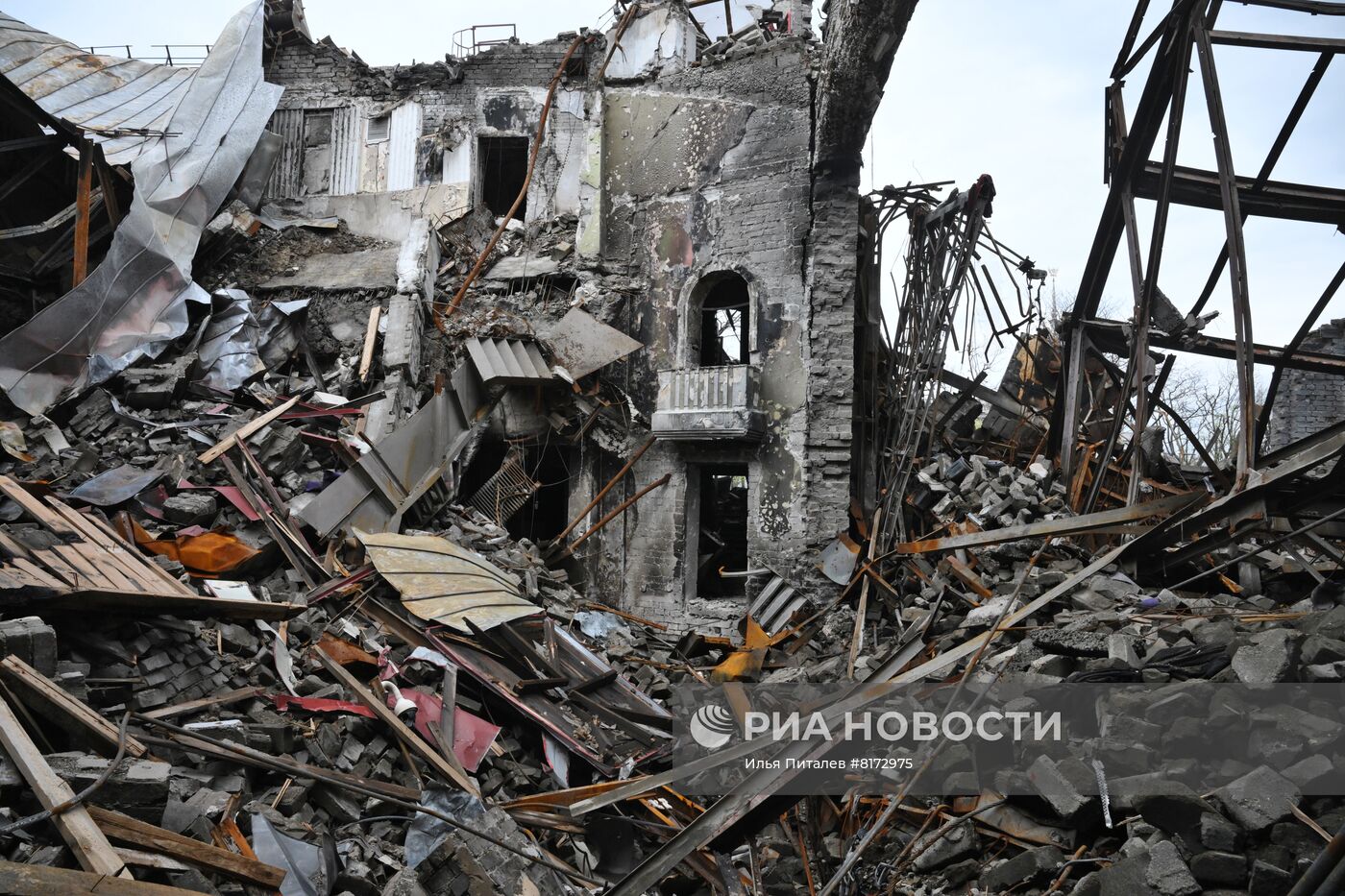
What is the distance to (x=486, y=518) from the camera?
35.0ft

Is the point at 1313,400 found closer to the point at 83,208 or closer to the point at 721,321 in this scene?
the point at 721,321

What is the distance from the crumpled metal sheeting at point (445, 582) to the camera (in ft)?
24.6

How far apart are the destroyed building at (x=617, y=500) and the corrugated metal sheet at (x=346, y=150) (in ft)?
0.27

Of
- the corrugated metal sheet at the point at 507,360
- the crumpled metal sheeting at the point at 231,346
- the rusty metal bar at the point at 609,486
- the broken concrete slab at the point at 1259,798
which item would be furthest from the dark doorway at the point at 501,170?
the broken concrete slab at the point at 1259,798

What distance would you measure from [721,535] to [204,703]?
29.8 ft

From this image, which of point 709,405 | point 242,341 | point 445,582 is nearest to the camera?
point 445,582

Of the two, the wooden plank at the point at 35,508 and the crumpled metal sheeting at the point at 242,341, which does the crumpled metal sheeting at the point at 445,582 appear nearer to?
the wooden plank at the point at 35,508

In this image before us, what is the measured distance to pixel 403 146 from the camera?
1465 cm

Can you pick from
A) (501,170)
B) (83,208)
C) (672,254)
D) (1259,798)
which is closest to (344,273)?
(83,208)

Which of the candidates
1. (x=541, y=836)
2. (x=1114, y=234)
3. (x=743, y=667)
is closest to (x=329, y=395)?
(x=743, y=667)

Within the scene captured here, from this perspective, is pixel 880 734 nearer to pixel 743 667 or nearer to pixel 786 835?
pixel 786 835

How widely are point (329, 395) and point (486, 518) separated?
7.64 feet

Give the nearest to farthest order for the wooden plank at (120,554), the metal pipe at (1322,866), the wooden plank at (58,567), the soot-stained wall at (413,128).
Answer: the metal pipe at (1322,866) < the wooden plank at (58,567) < the wooden plank at (120,554) < the soot-stained wall at (413,128)

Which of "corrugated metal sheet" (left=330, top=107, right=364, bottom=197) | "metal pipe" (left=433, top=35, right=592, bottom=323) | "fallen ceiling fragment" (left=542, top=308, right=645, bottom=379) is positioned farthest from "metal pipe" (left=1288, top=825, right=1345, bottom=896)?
"corrugated metal sheet" (left=330, top=107, right=364, bottom=197)
